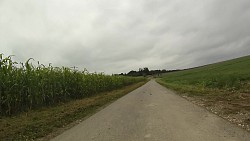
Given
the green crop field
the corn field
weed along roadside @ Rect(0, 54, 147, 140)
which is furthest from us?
the green crop field

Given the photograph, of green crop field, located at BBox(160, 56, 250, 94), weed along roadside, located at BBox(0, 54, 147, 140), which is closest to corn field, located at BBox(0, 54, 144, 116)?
weed along roadside, located at BBox(0, 54, 147, 140)

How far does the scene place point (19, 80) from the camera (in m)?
11.6

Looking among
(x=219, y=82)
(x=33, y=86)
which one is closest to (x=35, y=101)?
(x=33, y=86)

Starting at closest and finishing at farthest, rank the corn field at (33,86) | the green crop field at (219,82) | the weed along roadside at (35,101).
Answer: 1. the weed along roadside at (35,101)
2. the corn field at (33,86)
3. the green crop field at (219,82)

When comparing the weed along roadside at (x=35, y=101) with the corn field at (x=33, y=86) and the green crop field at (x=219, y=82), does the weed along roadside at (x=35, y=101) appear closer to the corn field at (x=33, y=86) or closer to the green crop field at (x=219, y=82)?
the corn field at (x=33, y=86)

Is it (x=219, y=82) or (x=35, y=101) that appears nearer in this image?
(x=35, y=101)

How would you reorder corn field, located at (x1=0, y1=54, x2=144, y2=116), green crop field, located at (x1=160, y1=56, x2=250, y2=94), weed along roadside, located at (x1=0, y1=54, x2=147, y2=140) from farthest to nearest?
green crop field, located at (x1=160, y1=56, x2=250, y2=94) < corn field, located at (x1=0, y1=54, x2=144, y2=116) < weed along roadside, located at (x1=0, y1=54, x2=147, y2=140)

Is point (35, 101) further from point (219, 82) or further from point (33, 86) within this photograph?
point (219, 82)

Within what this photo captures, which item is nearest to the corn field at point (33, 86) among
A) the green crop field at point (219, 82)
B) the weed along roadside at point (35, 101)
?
the weed along roadside at point (35, 101)

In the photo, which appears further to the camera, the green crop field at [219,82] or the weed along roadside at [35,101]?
the green crop field at [219,82]

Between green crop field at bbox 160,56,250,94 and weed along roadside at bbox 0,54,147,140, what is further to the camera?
green crop field at bbox 160,56,250,94

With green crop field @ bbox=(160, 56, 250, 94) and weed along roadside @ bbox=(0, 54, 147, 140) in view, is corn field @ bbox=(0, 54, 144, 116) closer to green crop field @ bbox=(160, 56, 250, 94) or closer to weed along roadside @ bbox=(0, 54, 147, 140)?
weed along roadside @ bbox=(0, 54, 147, 140)

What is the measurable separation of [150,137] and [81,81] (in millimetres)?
14430

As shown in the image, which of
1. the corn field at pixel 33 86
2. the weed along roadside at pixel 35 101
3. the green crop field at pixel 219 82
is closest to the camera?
the weed along roadside at pixel 35 101
